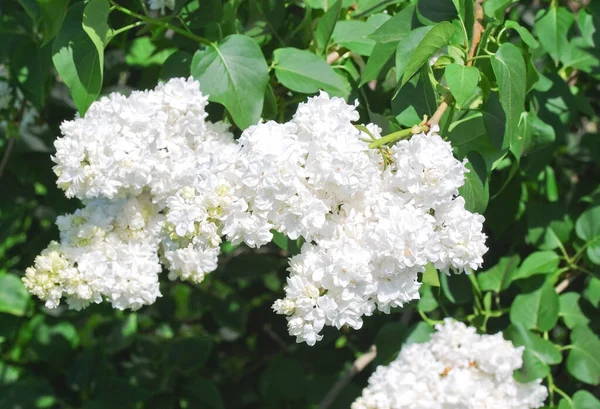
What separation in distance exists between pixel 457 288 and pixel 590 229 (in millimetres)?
353

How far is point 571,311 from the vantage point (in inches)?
70.0

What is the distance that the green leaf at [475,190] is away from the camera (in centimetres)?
124

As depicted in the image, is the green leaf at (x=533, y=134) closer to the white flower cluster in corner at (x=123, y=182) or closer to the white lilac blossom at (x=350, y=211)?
the white lilac blossom at (x=350, y=211)

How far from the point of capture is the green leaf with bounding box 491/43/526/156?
3.83ft

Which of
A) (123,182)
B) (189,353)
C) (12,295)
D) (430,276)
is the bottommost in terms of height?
(189,353)

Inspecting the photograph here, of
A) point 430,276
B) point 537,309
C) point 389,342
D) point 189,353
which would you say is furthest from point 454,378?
point 189,353

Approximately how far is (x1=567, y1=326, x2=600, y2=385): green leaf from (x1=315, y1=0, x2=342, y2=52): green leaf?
2.96 ft

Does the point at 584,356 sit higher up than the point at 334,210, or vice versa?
the point at 334,210

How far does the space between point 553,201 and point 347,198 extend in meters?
1.06

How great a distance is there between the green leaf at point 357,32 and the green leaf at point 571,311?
0.82m

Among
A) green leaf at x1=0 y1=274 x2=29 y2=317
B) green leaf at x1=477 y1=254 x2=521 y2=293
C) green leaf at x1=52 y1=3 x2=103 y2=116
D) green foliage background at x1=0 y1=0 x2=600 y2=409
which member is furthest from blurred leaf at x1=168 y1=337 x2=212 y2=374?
green leaf at x1=52 y1=3 x2=103 y2=116

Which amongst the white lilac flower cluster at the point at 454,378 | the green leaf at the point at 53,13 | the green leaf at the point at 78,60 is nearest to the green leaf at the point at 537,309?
the white lilac flower cluster at the point at 454,378

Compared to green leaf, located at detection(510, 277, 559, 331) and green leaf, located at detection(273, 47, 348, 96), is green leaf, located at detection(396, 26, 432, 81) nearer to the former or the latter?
green leaf, located at detection(273, 47, 348, 96)

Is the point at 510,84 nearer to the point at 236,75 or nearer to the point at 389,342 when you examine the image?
the point at 236,75
